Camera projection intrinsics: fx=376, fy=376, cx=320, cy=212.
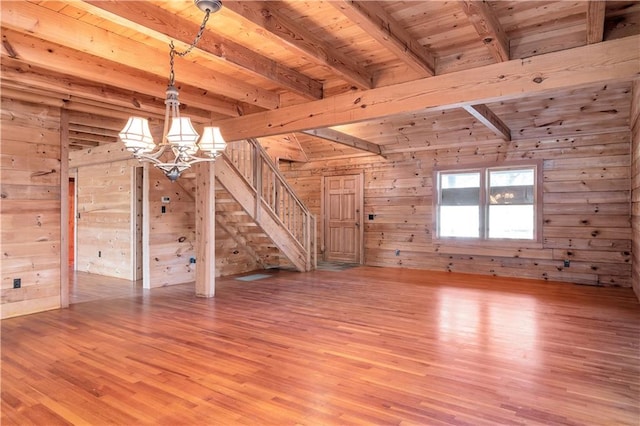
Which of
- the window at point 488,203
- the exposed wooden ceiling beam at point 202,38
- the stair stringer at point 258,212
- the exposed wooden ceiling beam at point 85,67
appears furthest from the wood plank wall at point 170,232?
the window at point 488,203

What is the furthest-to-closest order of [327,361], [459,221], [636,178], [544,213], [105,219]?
[459,221] < [105,219] < [544,213] < [636,178] < [327,361]

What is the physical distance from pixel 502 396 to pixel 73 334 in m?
3.76

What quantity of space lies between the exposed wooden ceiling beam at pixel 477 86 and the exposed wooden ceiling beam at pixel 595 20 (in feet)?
0.24

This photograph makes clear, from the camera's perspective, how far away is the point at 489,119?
544 cm

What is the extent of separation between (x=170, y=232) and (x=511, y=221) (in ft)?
19.7

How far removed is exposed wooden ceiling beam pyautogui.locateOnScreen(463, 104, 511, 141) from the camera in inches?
188

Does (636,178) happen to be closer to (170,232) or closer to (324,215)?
(324,215)

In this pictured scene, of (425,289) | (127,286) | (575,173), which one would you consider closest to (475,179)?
(575,173)

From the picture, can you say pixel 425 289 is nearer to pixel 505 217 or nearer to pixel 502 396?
pixel 505 217

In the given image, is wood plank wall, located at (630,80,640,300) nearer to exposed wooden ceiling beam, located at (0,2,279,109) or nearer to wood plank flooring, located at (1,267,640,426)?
wood plank flooring, located at (1,267,640,426)

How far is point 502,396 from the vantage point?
238 cm

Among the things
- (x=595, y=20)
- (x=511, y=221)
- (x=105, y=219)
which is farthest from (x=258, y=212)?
(x=595, y=20)

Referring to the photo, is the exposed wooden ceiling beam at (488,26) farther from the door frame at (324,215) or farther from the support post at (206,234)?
the door frame at (324,215)

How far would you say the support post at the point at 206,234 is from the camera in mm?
5234
